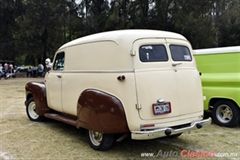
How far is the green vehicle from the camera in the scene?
628 cm

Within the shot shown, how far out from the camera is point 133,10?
24094 millimetres

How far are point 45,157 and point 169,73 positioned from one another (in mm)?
2659

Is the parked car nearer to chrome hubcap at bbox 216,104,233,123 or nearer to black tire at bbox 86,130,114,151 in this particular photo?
black tire at bbox 86,130,114,151

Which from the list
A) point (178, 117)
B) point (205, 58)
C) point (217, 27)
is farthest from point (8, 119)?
point (217, 27)

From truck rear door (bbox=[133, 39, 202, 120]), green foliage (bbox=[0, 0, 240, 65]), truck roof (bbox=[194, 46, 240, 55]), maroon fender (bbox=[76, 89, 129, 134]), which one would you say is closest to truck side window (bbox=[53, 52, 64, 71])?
maroon fender (bbox=[76, 89, 129, 134])

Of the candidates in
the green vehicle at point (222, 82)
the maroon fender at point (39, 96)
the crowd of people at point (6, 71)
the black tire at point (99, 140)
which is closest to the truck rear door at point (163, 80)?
the black tire at point (99, 140)

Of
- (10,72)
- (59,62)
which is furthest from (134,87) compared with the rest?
(10,72)

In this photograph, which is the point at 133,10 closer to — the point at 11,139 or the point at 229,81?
the point at 229,81

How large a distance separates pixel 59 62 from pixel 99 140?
90.2 inches

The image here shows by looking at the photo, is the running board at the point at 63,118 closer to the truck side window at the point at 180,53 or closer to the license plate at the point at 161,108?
the license plate at the point at 161,108

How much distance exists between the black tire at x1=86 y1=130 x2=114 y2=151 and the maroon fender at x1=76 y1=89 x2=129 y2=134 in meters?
0.26

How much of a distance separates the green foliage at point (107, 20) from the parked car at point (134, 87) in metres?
18.0

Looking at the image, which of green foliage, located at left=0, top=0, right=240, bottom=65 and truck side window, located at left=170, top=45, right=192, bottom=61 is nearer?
truck side window, located at left=170, top=45, right=192, bottom=61

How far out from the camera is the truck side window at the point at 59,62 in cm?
572
